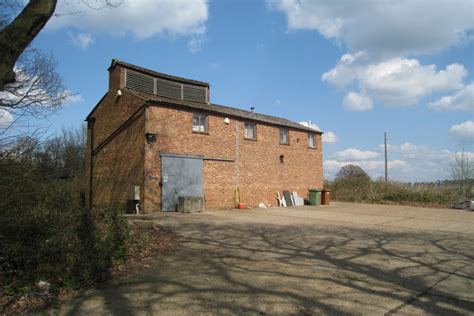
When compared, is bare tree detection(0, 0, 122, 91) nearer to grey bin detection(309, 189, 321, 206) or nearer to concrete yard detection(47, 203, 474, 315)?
concrete yard detection(47, 203, 474, 315)

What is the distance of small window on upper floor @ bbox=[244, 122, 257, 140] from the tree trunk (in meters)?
16.3

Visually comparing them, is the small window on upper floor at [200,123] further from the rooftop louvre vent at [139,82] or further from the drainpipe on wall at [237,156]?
the rooftop louvre vent at [139,82]

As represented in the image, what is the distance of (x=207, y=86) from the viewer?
21922 mm

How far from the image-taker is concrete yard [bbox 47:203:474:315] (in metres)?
4.37

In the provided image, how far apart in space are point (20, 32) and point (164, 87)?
15529 mm

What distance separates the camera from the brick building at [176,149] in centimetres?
1639

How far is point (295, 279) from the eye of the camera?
545cm

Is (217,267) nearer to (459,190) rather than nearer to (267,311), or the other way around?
(267,311)

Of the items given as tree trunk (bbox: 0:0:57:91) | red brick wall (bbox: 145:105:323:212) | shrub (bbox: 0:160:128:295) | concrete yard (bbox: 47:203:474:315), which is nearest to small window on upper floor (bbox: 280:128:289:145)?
red brick wall (bbox: 145:105:323:212)

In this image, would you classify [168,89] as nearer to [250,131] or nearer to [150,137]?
[150,137]

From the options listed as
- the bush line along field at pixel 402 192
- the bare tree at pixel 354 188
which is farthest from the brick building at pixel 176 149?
the bush line along field at pixel 402 192

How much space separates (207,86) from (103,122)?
258 inches

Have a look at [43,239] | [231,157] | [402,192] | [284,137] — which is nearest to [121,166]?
[231,157]

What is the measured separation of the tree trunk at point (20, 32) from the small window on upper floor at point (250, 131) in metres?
16.3
